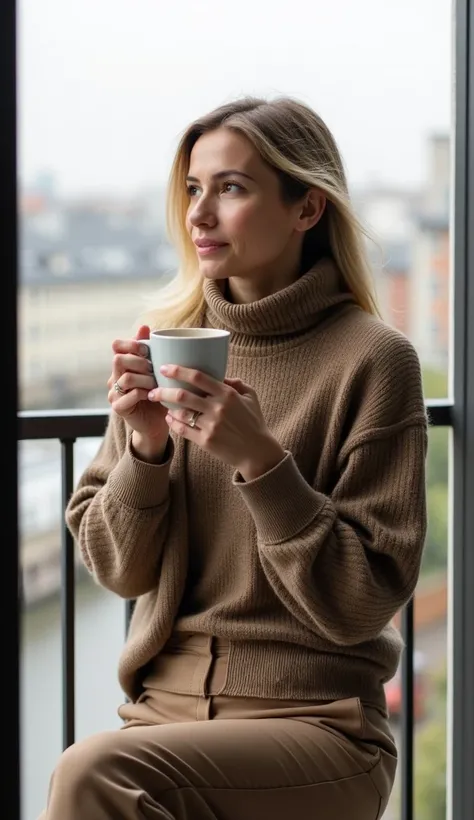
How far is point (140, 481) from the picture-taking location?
5.12 ft

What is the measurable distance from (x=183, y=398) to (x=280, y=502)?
0.64 feet

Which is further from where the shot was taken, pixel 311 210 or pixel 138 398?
pixel 311 210

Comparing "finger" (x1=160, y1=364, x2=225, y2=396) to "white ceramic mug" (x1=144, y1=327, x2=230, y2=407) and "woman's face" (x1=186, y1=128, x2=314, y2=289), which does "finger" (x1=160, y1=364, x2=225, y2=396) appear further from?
"woman's face" (x1=186, y1=128, x2=314, y2=289)

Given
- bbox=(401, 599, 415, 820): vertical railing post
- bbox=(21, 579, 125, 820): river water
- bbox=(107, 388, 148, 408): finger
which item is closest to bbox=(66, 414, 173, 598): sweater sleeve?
bbox=(107, 388, 148, 408): finger

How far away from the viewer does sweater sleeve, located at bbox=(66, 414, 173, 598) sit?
5.15ft

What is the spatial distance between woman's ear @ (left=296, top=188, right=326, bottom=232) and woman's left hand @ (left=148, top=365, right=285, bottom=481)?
364 millimetres

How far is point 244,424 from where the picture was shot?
54.6 inches

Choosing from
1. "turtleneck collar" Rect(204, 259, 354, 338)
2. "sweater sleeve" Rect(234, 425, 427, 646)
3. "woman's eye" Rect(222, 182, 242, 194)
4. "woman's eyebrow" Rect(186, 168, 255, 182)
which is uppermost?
"woman's eyebrow" Rect(186, 168, 255, 182)

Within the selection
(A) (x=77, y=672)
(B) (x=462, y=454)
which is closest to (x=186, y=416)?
(A) (x=77, y=672)

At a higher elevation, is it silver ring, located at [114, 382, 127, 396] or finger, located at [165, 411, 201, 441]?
silver ring, located at [114, 382, 127, 396]

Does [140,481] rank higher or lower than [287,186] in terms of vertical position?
lower

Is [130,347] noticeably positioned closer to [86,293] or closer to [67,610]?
[67,610]

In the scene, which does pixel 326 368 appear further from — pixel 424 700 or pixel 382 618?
pixel 424 700

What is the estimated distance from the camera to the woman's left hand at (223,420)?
135 cm
